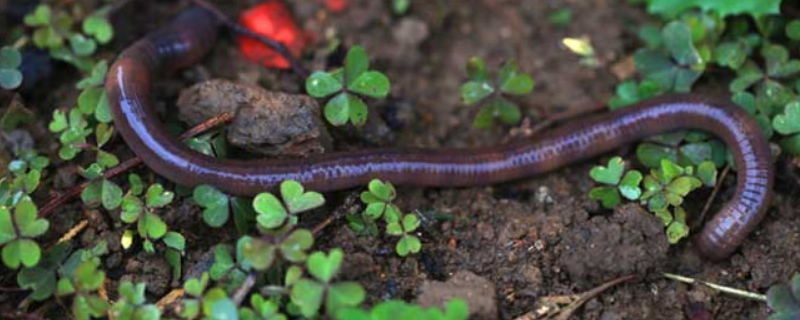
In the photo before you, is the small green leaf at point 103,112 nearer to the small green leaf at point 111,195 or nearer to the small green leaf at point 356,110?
the small green leaf at point 111,195

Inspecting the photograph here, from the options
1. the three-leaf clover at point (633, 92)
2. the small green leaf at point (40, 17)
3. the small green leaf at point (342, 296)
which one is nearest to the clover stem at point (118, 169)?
the small green leaf at point (40, 17)

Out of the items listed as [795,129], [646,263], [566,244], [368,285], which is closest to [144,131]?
[368,285]

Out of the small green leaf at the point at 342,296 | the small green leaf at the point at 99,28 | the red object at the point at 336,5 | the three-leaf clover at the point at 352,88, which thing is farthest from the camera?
the red object at the point at 336,5

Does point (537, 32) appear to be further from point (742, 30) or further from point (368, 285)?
point (368, 285)

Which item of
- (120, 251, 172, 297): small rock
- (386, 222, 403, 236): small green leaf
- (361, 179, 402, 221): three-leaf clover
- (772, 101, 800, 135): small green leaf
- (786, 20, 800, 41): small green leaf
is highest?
(786, 20, 800, 41): small green leaf

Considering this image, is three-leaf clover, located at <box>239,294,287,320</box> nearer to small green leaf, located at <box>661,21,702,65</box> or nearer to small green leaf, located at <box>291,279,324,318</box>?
small green leaf, located at <box>291,279,324,318</box>

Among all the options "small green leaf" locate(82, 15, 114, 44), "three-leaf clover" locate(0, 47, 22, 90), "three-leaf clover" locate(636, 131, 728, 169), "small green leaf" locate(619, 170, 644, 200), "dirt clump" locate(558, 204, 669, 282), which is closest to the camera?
"dirt clump" locate(558, 204, 669, 282)

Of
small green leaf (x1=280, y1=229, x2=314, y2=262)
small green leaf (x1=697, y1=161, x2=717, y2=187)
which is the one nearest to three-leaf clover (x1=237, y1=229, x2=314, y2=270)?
small green leaf (x1=280, y1=229, x2=314, y2=262)
